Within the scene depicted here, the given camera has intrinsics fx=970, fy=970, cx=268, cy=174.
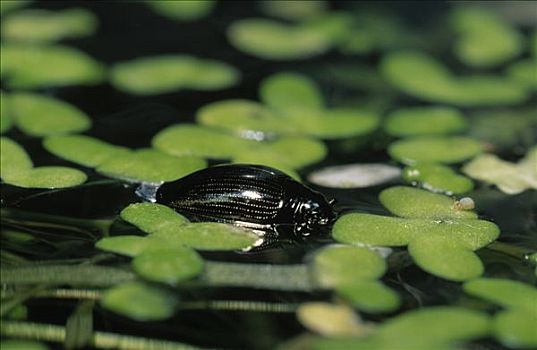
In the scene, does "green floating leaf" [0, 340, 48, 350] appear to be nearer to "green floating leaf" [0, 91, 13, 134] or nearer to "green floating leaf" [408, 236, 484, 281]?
"green floating leaf" [408, 236, 484, 281]

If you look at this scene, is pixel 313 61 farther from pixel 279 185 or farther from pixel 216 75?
pixel 279 185

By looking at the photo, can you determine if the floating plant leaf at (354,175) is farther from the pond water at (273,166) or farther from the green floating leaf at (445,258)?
the green floating leaf at (445,258)

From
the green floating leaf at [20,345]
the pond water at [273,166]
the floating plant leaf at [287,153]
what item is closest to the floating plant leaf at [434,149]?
the pond water at [273,166]

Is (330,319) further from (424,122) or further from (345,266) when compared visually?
(424,122)

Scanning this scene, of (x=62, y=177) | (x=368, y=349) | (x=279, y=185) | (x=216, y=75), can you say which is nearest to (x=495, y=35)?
(x=216, y=75)

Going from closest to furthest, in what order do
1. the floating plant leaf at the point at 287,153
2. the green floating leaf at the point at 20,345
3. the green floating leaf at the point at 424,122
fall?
the green floating leaf at the point at 20,345, the floating plant leaf at the point at 287,153, the green floating leaf at the point at 424,122
